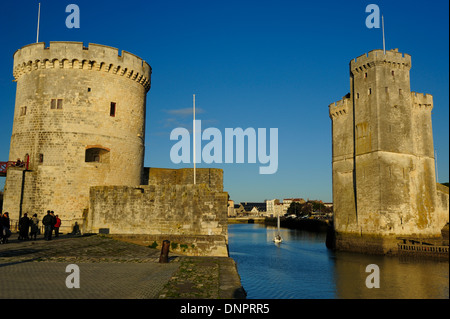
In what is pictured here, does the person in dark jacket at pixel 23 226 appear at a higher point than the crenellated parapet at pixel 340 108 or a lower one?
lower

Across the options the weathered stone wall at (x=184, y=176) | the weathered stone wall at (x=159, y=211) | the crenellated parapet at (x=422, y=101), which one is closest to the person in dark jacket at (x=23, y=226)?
the weathered stone wall at (x=159, y=211)

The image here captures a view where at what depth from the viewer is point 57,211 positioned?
19125 millimetres

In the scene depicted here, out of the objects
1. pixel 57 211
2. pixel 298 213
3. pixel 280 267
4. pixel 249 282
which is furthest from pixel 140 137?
pixel 298 213

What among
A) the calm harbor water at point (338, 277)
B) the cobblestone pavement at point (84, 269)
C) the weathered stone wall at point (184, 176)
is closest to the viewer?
the cobblestone pavement at point (84, 269)

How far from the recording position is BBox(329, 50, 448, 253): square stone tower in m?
30.8

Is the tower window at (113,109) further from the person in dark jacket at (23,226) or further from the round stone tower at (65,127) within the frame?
the person in dark jacket at (23,226)

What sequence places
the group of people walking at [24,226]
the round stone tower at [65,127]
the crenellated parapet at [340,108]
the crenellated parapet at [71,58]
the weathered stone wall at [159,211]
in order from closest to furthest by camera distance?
1. the group of people walking at [24,226]
2. the weathered stone wall at [159,211]
3. the round stone tower at [65,127]
4. the crenellated parapet at [71,58]
5. the crenellated parapet at [340,108]

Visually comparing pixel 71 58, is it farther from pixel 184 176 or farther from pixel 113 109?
pixel 184 176

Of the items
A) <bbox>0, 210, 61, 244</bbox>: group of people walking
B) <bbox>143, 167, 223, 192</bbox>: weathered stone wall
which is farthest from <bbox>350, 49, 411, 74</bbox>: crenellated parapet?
<bbox>0, 210, 61, 244</bbox>: group of people walking

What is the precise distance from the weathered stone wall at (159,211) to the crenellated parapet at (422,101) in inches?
1101

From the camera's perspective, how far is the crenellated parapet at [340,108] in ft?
118

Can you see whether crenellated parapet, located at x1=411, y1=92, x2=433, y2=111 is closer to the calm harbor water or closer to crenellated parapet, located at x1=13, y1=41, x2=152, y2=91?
the calm harbor water

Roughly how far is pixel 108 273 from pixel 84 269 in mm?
971

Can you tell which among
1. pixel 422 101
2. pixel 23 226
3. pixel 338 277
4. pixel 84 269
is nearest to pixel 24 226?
pixel 23 226
